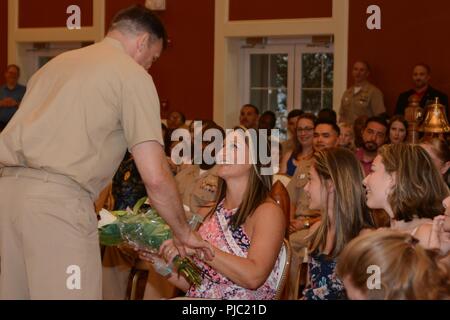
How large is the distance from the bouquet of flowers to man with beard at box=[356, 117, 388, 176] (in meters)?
3.41

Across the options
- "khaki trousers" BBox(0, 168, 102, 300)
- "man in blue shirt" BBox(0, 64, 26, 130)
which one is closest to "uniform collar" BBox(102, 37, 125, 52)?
"khaki trousers" BBox(0, 168, 102, 300)

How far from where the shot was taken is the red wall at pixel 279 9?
10.2 metres

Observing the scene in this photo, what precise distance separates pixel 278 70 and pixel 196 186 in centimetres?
492

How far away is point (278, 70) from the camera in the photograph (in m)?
11.1

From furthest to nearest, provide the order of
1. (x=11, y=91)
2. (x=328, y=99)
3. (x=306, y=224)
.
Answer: (x=11, y=91) < (x=328, y=99) < (x=306, y=224)

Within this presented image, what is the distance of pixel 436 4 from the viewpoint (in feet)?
31.3

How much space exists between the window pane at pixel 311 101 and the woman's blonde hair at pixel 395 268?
8.50m

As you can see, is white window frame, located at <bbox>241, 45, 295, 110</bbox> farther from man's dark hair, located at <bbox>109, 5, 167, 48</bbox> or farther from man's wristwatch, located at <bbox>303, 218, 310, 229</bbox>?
man's dark hair, located at <bbox>109, 5, 167, 48</bbox>

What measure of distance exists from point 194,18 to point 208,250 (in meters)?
7.79

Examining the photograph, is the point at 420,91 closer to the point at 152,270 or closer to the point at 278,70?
the point at 278,70

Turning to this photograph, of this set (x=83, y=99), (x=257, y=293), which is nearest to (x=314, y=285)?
(x=257, y=293)

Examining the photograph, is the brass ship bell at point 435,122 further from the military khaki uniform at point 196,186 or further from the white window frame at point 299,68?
the white window frame at point 299,68

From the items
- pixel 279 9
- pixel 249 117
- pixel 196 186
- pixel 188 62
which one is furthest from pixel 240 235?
pixel 188 62

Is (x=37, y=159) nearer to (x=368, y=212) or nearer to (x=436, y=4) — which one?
(x=368, y=212)
